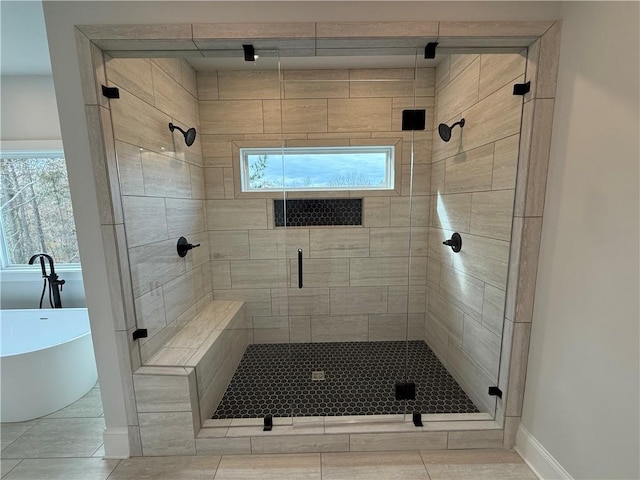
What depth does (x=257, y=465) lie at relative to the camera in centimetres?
149

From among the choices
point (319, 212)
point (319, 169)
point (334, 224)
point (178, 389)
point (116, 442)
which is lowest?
point (116, 442)

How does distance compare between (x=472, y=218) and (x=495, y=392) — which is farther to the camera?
(x=472, y=218)

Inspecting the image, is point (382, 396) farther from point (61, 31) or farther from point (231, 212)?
point (61, 31)

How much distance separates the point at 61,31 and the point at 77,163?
0.58 metres

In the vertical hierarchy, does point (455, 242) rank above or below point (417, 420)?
above

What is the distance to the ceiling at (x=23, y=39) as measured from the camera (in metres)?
1.58

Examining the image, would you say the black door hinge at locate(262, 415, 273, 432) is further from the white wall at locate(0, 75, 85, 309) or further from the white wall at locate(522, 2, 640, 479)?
Answer: the white wall at locate(0, 75, 85, 309)

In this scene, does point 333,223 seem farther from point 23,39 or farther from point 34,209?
point 34,209

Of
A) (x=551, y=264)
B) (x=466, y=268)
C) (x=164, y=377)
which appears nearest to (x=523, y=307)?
(x=551, y=264)

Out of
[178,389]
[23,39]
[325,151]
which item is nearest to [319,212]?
[325,151]

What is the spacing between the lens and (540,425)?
4.60 ft

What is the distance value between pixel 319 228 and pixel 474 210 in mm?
1262

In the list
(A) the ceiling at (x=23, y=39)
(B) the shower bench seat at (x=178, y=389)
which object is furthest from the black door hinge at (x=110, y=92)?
(B) the shower bench seat at (x=178, y=389)

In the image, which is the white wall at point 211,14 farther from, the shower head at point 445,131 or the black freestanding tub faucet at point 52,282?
the black freestanding tub faucet at point 52,282
